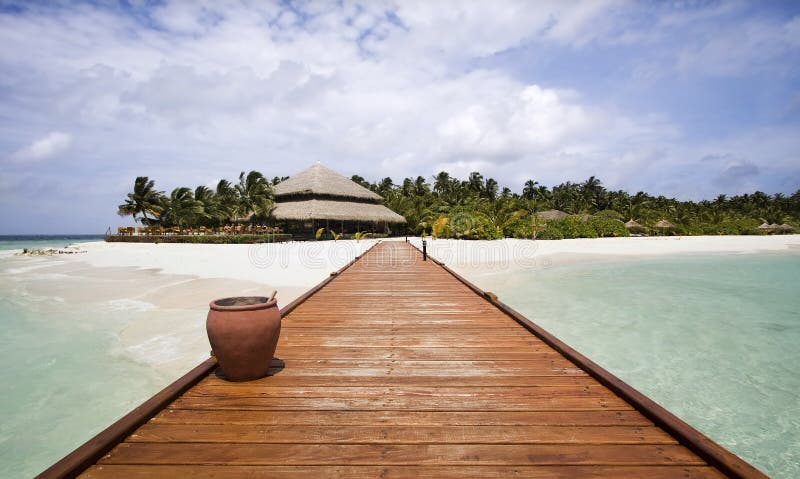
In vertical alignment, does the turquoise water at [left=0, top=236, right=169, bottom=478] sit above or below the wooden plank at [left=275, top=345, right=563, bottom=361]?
below

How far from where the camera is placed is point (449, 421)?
2.77 m

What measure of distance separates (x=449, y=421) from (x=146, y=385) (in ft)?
16.7

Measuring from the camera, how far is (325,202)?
127ft

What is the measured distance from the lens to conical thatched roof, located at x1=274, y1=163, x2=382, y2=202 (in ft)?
129

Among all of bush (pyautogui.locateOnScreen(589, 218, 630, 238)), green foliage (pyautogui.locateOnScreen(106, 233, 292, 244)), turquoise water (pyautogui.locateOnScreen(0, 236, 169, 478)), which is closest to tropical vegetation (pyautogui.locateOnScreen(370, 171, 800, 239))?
bush (pyautogui.locateOnScreen(589, 218, 630, 238))

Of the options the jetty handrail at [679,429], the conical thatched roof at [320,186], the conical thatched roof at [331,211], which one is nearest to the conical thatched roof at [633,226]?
the conical thatched roof at [331,211]

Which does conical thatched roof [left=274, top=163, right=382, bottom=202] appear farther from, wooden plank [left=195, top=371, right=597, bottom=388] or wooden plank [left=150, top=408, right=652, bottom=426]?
wooden plank [left=150, top=408, right=652, bottom=426]

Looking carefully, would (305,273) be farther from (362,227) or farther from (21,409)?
(362,227)

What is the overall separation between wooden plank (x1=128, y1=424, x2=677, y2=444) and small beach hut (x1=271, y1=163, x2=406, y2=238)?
32734 millimetres

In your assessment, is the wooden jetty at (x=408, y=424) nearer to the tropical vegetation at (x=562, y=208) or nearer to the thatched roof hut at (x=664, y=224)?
the tropical vegetation at (x=562, y=208)

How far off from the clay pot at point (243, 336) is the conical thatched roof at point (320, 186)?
3651cm

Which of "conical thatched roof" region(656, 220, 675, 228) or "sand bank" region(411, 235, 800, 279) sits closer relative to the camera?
"sand bank" region(411, 235, 800, 279)

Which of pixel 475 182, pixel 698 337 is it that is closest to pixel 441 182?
pixel 475 182

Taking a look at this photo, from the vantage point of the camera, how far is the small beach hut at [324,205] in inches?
1439
